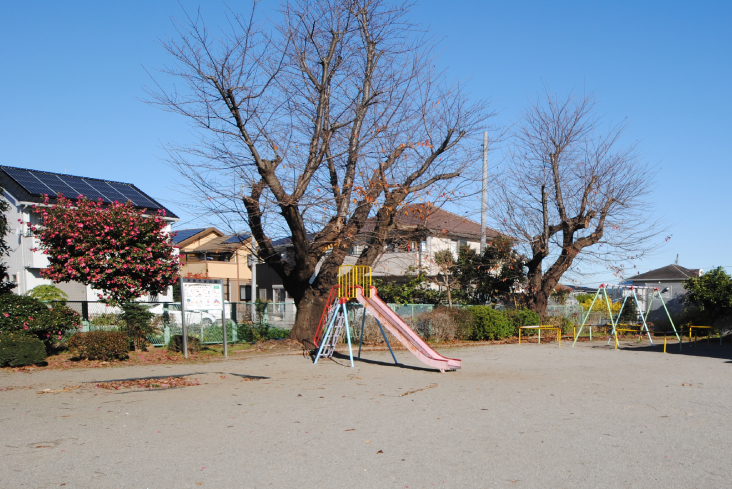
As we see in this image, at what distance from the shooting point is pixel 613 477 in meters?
5.53

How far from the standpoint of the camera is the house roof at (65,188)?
23.0 meters

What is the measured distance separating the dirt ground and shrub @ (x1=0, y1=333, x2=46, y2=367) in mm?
687

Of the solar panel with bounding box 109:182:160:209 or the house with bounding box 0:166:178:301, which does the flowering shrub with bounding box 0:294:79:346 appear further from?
the solar panel with bounding box 109:182:160:209

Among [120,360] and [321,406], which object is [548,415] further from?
[120,360]

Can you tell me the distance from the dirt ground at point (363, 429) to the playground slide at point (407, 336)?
12.9 inches

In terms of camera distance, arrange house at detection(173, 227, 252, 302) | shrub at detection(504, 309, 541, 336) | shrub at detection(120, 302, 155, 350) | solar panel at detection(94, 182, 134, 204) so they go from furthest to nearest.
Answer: house at detection(173, 227, 252, 302), solar panel at detection(94, 182, 134, 204), shrub at detection(504, 309, 541, 336), shrub at detection(120, 302, 155, 350)

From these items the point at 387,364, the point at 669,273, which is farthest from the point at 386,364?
the point at 669,273

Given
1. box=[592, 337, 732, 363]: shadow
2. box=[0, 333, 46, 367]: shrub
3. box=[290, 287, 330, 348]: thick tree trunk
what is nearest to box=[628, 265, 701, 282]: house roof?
box=[592, 337, 732, 363]: shadow

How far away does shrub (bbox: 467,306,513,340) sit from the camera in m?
22.4

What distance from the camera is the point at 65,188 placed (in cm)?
2453

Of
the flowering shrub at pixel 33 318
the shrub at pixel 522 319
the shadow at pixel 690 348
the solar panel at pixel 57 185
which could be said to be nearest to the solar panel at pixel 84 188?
the solar panel at pixel 57 185

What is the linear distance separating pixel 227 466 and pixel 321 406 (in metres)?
3.29

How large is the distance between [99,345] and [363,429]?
876 cm

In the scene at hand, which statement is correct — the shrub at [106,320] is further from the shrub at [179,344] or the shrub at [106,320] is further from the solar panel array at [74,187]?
the solar panel array at [74,187]
